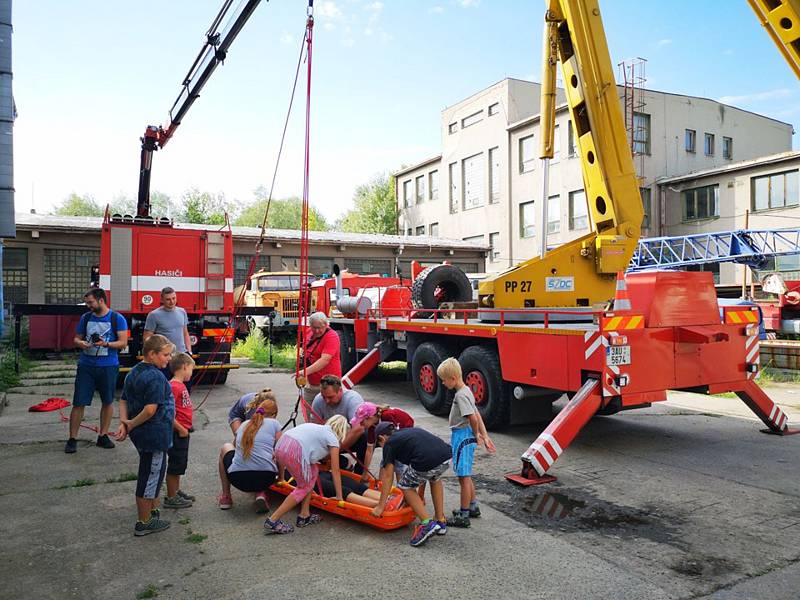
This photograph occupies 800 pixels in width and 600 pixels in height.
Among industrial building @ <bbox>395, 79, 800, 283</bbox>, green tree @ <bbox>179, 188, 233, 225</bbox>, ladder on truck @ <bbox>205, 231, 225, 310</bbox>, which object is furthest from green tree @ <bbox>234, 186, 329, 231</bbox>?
ladder on truck @ <bbox>205, 231, 225, 310</bbox>

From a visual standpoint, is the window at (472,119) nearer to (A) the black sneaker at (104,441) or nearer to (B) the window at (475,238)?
(B) the window at (475,238)

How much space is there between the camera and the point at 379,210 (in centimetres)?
5438

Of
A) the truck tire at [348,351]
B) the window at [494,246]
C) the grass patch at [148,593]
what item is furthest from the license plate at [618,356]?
the window at [494,246]

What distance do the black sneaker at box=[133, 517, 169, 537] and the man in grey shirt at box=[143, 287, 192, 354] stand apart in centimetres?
394

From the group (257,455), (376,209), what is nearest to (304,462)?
(257,455)

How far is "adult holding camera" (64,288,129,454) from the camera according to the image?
6730 mm

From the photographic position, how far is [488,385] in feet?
25.5

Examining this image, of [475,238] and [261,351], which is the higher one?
[475,238]

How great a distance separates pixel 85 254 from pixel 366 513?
20928 mm

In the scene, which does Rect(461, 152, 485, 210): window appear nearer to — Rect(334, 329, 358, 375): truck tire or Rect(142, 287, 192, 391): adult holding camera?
Rect(334, 329, 358, 375): truck tire

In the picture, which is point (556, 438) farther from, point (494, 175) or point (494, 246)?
point (494, 175)

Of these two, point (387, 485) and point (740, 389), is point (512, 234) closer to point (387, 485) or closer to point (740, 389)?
point (740, 389)

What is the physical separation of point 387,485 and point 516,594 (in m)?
1.18

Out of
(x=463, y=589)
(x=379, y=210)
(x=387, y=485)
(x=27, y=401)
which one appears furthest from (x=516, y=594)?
(x=379, y=210)
